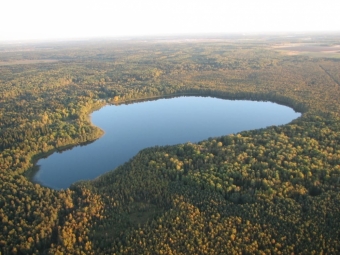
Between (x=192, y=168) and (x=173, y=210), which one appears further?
(x=192, y=168)

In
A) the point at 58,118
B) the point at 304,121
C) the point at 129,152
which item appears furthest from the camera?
the point at 58,118

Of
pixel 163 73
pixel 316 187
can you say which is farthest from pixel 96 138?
pixel 163 73

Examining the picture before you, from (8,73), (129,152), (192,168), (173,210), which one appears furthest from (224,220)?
(8,73)

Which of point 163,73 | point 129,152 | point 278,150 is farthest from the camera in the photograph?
point 163,73

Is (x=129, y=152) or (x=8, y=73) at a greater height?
(x=8, y=73)

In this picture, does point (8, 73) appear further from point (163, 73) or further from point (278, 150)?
point (278, 150)

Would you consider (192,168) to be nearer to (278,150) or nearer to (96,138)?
(278,150)

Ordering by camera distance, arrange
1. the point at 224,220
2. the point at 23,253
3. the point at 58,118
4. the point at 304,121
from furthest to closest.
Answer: the point at 58,118 < the point at 304,121 < the point at 224,220 < the point at 23,253

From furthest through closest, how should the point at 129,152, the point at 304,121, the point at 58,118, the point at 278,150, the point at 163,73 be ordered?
1. the point at 163,73
2. the point at 58,118
3. the point at 304,121
4. the point at 129,152
5. the point at 278,150

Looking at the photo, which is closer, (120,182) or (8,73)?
(120,182)
